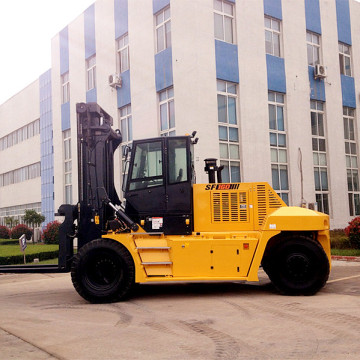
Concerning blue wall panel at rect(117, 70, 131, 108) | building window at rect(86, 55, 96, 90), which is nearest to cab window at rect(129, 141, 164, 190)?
blue wall panel at rect(117, 70, 131, 108)

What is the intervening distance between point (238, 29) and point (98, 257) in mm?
15943

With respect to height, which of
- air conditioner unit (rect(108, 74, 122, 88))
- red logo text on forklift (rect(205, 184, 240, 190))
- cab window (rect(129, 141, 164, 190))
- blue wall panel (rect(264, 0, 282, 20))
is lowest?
A: red logo text on forklift (rect(205, 184, 240, 190))

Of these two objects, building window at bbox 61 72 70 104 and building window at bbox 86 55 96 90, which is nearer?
building window at bbox 86 55 96 90

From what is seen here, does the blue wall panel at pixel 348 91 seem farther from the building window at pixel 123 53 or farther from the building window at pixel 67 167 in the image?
the building window at pixel 67 167

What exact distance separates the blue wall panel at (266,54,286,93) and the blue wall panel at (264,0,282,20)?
7.32ft

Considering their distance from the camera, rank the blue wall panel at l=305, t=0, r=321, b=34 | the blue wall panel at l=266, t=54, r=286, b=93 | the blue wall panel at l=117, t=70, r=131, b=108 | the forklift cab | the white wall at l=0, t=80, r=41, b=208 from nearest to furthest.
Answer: the forklift cab → the blue wall panel at l=266, t=54, r=286, b=93 → the blue wall panel at l=117, t=70, r=131, b=108 → the blue wall panel at l=305, t=0, r=321, b=34 → the white wall at l=0, t=80, r=41, b=208

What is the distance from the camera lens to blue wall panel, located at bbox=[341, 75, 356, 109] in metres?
25.7

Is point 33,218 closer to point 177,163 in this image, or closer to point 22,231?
point 22,231

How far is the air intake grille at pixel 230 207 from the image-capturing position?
8.88 m

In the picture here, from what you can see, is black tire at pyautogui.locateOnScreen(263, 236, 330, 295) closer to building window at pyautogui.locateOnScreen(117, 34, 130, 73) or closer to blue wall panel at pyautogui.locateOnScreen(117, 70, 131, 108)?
blue wall panel at pyautogui.locateOnScreen(117, 70, 131, 108)

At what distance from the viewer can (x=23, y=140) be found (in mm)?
40875

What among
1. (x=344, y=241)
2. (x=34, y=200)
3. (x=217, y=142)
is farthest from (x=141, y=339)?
(x=34, y=200)

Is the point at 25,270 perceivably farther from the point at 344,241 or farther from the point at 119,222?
the point at 344,241

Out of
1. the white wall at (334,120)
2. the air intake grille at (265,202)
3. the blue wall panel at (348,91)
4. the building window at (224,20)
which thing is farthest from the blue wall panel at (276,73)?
the air intake grille at (265,202)
